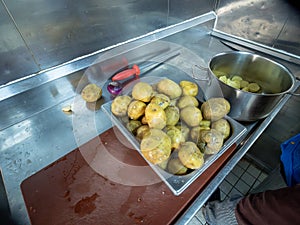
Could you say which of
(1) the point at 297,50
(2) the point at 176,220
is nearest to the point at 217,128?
(2) the point at 176,220

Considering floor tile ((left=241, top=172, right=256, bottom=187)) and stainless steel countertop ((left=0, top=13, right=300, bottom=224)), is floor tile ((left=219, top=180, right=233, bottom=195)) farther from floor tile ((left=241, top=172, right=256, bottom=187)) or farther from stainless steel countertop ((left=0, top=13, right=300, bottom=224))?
stainless steel countertop ((left=0, top=13, right=300, bottom=224))

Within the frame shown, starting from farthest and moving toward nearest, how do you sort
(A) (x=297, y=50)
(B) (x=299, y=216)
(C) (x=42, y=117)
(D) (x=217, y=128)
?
(A) (x=297, y=50)
(C) (x=42, y=117)
(D) (x=217, y=128)
(B) (x=299, y=216)

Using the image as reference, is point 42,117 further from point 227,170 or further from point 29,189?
point 227,170

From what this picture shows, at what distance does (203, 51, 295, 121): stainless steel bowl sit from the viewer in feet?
1.72

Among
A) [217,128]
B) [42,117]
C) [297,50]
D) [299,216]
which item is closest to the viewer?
[299,216]

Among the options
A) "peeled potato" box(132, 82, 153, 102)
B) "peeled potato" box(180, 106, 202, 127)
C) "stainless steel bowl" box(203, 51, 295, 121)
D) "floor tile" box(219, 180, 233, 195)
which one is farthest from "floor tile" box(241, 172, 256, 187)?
"peeled potato" box(132, 82, 153, 102)

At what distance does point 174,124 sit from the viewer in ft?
1.65

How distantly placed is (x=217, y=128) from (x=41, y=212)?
0.51 metres

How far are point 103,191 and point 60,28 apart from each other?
59 cm

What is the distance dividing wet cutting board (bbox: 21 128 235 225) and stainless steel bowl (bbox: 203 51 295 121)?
151 millimetres

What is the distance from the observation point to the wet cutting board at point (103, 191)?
1.34 ft

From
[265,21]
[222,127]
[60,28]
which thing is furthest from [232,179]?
[60,28]

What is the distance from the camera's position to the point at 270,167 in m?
1.19

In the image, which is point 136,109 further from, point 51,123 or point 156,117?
point 51,123
